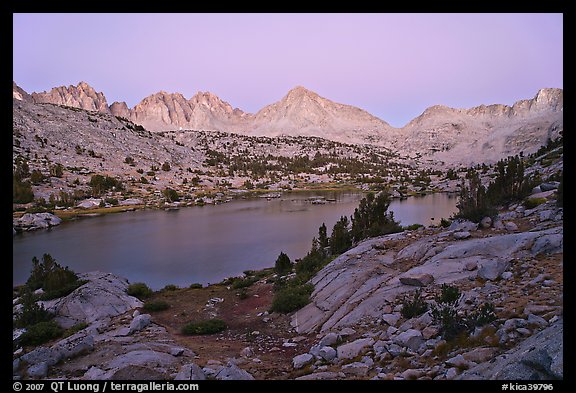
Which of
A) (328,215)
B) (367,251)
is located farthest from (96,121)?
(367,251)

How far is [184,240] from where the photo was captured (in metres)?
32.7

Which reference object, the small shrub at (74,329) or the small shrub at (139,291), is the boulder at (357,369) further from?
the small shrub at (139,291)

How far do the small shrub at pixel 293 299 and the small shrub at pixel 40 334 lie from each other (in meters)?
7.96

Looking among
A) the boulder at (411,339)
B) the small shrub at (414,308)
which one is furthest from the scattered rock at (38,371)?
the small shrub at (414,308)

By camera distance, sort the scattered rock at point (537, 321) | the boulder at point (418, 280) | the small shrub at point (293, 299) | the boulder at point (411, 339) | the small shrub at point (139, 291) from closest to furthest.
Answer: the scattered rock at point (537, 321), the boulder at point (411, 339), the boulder at point (418, 280), the small shrub at point (293, 299), the small shrub at point (139, 291)

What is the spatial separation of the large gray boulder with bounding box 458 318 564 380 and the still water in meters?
18.4

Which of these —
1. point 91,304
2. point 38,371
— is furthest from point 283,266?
point 38,371

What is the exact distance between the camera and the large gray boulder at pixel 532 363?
384cm

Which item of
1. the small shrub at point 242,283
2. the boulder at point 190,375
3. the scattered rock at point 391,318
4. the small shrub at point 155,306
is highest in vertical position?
the boulder at point 190,375

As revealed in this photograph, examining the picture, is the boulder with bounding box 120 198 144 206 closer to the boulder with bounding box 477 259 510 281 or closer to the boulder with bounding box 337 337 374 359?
the boulder with bounding box 337 337 374 359

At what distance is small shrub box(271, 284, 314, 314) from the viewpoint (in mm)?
13008

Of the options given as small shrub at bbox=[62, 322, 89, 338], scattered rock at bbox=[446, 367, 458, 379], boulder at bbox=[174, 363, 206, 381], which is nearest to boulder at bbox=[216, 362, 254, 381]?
boulder at bbox=[174, 363, 206, 381]

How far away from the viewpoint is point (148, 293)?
17.9 m
